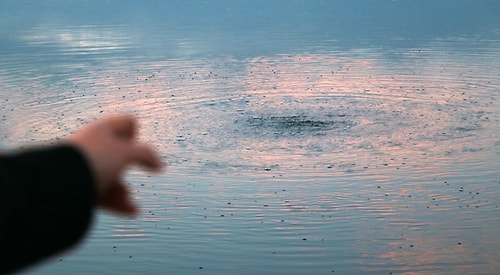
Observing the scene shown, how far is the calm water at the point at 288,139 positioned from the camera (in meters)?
6.11

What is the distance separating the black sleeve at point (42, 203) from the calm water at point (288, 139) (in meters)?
5.14

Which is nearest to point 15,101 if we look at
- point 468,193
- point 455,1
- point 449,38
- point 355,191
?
point 355,191

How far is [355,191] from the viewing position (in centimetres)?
721

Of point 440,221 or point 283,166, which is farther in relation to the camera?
point 283,166

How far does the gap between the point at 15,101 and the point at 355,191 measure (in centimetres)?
526

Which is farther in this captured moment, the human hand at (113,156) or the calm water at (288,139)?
the calm water at (288,139)

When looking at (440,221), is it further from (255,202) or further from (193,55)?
(193,55)

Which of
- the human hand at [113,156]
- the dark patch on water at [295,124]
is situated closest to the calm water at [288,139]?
the dark patch on water at [295,124]

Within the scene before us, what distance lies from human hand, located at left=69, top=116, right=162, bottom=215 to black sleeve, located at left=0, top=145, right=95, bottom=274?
0.01 meters

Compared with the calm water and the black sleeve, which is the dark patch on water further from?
the black sleeve

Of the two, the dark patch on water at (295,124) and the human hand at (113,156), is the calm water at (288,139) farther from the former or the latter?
the human hand at (113,156)

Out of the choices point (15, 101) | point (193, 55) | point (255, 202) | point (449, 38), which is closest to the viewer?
point (255, 202)

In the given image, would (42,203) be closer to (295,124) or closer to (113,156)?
(113,156)

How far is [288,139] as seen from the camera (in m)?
8.80
